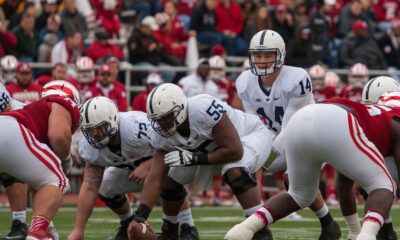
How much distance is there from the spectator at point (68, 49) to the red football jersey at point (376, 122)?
8.80 meters

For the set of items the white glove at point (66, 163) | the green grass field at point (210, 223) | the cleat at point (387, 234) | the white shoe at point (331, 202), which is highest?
the white glove at point (66, 163)

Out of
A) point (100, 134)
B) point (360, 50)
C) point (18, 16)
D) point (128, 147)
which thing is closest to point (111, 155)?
point (128, 147)

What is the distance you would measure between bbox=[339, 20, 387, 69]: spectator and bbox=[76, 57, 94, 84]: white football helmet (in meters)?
4.68

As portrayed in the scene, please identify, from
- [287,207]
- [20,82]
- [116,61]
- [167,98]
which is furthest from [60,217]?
[287,207]

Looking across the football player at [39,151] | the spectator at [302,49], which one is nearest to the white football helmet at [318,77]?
the spectator at [302,49]

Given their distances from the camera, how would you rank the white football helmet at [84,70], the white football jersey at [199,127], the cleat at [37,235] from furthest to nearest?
the white football helmet at [84,70]
the white football jersey at [199,127]
the cleat at [37,235]

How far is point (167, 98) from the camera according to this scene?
25.0 ft

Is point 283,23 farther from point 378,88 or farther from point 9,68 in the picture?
point 378,88

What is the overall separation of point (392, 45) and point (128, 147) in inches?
408

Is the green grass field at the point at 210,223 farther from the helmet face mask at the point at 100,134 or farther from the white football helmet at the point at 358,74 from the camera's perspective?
the white football helmet at the point at 358,74

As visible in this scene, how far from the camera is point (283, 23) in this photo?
1692 cm

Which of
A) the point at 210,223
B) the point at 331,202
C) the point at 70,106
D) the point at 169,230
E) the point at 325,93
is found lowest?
the point at 331,202

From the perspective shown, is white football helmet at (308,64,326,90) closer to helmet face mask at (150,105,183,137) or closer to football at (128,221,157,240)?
helmet face mask at (150,105,183,137)

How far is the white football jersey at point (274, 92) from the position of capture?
8.73m
